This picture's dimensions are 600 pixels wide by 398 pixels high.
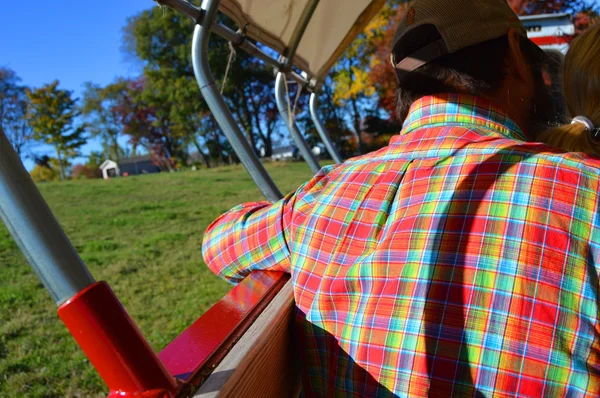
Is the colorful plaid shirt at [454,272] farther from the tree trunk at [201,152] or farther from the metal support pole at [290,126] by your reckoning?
the tree trunk at [201,152]

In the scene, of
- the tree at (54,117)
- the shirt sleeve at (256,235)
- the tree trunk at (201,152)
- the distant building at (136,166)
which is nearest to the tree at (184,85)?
the tree trunk at (201,152)

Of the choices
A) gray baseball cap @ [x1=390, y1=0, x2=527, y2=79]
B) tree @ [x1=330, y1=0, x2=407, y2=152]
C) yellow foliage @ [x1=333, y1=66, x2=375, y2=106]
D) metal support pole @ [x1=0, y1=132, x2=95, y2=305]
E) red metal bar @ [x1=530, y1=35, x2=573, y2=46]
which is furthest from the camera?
yellow foliage @ [x1=333, y1=66, x2=375, y2=106]

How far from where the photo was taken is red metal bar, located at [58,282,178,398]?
0.53m

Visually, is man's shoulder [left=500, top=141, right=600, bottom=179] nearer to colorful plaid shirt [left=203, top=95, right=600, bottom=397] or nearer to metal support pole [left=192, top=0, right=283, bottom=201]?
colorful plaid shirt [left=203, top=95, right=600, bottom=397]

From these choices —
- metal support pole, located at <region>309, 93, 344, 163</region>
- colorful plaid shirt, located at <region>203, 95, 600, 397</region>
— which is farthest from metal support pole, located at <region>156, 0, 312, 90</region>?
colorful plaid shirt, located at <region>203, 95, 600, 397</region>

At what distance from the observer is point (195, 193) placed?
406 inches

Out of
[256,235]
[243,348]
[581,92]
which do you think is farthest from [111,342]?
[581,92]

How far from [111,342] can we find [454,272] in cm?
64

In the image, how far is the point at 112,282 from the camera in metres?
4.22

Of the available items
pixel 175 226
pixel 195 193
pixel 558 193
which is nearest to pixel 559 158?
pixel 558 193

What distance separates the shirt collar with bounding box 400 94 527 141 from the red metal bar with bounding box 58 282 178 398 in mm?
889

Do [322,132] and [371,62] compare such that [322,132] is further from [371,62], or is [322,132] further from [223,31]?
[371,62]

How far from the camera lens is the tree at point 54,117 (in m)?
27.3

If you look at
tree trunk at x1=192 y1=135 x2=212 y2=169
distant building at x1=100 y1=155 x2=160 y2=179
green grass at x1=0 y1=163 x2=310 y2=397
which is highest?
distant building at x1=100 y1=155 x2=160 y2=179
